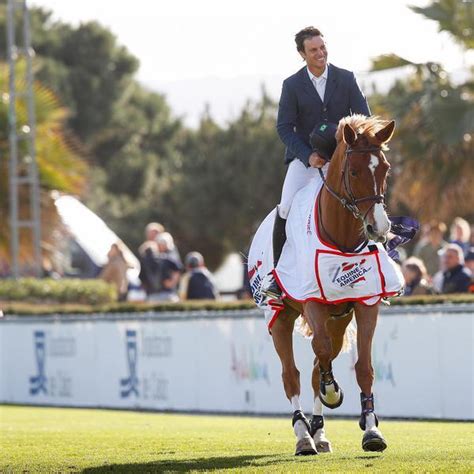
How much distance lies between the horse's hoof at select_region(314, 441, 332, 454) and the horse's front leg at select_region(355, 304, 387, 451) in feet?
2.27

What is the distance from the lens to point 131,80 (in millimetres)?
61594

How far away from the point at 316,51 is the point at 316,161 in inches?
36.2

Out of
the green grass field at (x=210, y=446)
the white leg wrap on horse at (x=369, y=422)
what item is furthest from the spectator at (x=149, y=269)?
the white leg wrap on horse at (x=369, y=422)

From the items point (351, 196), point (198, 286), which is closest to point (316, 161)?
point (351, 196)

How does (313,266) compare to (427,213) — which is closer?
(313,266)

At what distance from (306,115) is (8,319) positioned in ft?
35.3

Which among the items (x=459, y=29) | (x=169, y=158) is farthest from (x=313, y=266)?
(x=169, y=158)

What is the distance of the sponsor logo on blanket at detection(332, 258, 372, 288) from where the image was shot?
1033 cm

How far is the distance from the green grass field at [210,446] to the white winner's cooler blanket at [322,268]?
1111mm

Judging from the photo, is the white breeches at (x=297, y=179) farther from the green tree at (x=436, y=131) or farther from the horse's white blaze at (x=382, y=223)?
the green tree at (x=436, y=131)

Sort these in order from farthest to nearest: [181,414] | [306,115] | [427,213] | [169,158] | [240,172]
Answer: [169,158] → [240,172] → [427,213] → [181,414] → [306,115]

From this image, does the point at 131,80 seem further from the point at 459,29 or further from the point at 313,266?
the point at 313,266

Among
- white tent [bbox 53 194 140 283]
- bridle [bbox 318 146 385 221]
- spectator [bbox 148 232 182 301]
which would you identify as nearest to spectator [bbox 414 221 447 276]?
spectator [bbox 148 232 182 301]

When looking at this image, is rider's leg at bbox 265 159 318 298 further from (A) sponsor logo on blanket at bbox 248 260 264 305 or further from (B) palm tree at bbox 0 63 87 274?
(B) palm tree at bbox 0 63 87 274
